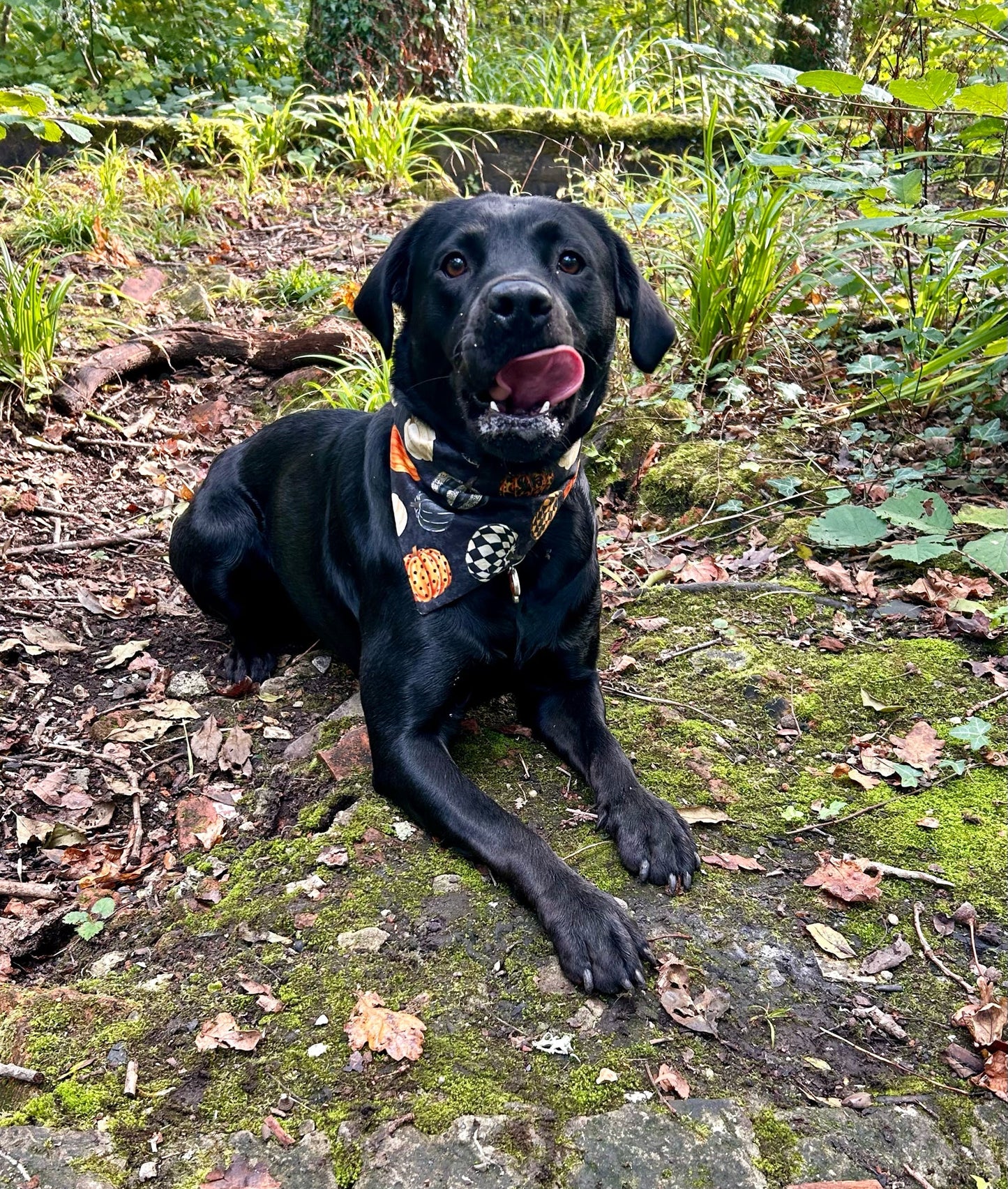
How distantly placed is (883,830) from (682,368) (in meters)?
2.90

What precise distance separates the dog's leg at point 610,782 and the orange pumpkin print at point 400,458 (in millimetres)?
656

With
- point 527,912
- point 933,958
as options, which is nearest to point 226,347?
point 527,912

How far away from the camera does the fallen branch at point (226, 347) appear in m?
5.16

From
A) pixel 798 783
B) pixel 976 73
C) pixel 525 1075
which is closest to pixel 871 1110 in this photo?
pixel 525 1075

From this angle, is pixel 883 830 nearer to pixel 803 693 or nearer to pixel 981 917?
pixel 981 917

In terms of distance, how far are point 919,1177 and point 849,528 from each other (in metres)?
2.13

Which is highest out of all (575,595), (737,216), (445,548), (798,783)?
(737,216)

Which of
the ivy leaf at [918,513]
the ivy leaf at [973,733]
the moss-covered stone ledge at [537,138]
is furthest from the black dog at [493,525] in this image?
the moss-covered stone ledge at [537,138]

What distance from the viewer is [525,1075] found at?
178 centimetres

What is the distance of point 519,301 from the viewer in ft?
7.42

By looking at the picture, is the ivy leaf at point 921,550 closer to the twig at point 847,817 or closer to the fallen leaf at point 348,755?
the twig at point 847,817

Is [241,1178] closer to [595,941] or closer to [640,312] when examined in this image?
[595,941]

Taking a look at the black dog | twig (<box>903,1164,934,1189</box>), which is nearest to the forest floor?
twig (<box>903,1164,934,1189</box>)

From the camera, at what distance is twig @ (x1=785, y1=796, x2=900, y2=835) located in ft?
7.94
